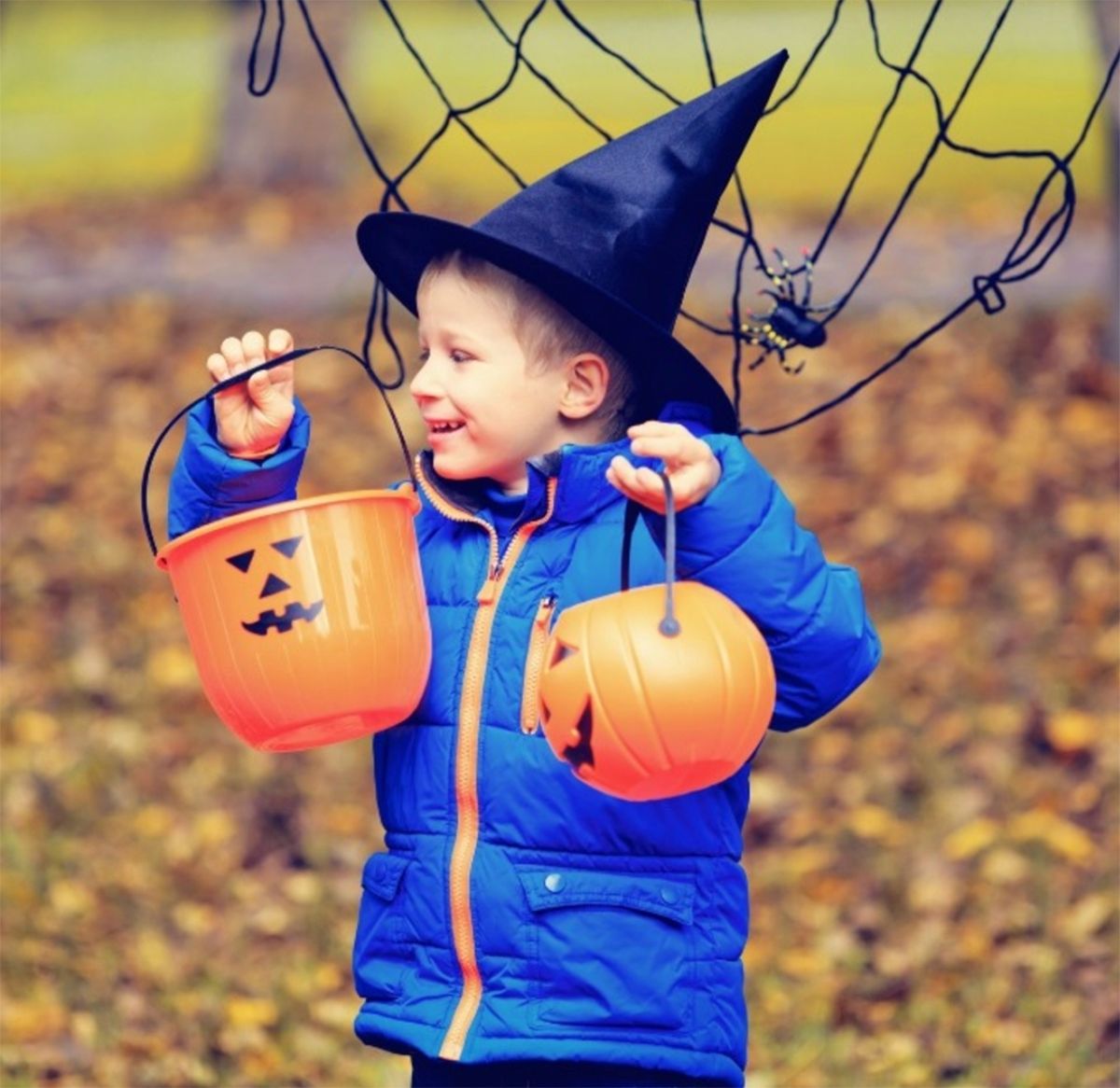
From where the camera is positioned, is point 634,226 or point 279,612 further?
point 634,226

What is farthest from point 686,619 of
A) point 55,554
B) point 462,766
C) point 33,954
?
point 55,554

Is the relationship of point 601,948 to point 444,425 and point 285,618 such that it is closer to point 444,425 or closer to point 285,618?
point 285,618

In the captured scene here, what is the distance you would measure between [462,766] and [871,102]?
50.6ft

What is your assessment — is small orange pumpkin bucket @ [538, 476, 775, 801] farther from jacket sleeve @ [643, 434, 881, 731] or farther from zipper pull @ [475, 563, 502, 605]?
zipper pull @ [475, 563, 502, 605]

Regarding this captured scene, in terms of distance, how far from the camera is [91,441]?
8.96 metres

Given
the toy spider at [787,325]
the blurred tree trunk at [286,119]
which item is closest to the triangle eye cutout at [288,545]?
the toy spider at [787,325]

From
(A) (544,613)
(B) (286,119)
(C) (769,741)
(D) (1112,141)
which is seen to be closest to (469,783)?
(A) (544,613)

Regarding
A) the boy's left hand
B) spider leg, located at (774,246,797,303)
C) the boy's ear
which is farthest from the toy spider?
Result: the boy's left hand

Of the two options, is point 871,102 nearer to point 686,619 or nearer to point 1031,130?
point 1031,130

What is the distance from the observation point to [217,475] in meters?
3.01

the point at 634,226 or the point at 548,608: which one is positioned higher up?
the point at 634,226

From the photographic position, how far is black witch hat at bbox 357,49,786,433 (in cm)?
295

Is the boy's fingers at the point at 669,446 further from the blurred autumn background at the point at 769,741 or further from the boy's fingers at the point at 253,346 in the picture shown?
the blurred autumn background at the point at 769,741

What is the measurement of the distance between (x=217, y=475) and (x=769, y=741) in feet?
12.3
